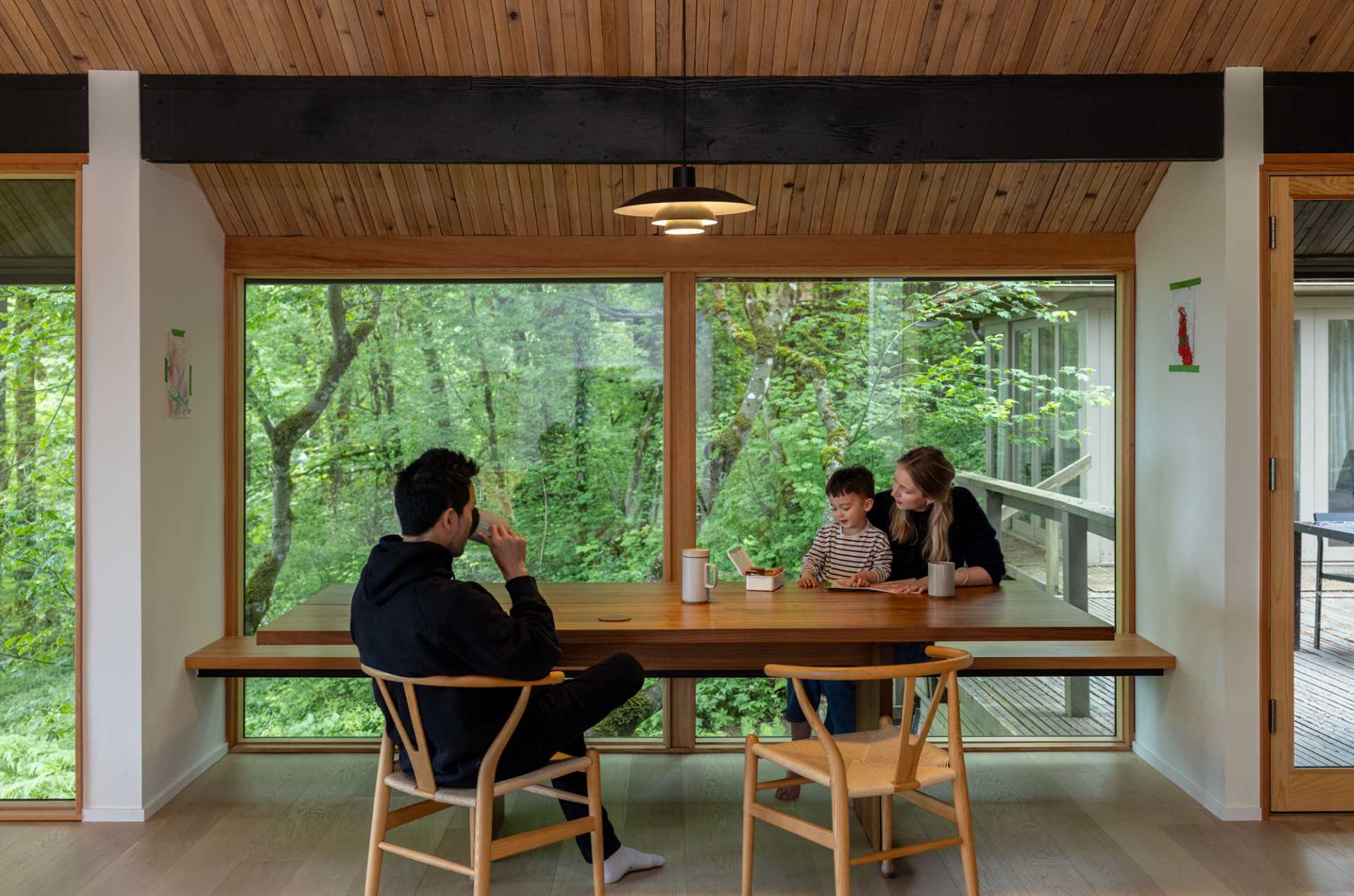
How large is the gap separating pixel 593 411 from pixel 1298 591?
2.70 metres

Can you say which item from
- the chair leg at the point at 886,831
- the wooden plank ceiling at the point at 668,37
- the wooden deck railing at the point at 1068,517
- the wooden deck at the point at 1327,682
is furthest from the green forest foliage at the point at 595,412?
the chair leg at the point at 886,831

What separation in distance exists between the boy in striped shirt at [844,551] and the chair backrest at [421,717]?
1.48m

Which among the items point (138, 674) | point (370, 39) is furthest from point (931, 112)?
point (138, 674)

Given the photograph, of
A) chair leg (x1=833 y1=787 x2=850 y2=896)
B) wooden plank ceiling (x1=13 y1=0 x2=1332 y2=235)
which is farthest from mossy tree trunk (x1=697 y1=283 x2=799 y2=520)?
chair leg (x1=833 y1=787 x2=850 y2=896)

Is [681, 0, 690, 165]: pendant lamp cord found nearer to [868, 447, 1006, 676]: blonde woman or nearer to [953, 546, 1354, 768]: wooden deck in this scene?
[868, 447, 1006, 676]: blonde woman

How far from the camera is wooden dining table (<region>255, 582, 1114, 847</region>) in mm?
3607

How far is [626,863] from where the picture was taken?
364 centimetres

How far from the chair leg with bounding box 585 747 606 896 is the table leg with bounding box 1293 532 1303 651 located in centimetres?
253

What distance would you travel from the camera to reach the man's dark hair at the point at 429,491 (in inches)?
126

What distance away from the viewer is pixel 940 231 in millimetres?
4871

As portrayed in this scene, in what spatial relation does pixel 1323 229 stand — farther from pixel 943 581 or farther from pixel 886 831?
pixel 886 831

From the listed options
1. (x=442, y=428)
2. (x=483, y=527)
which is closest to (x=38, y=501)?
(x=442, y=428)

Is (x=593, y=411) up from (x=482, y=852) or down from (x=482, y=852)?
up

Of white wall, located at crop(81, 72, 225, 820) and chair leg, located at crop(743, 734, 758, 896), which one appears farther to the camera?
white wall, located at crop(81, 72, 225, 820)
